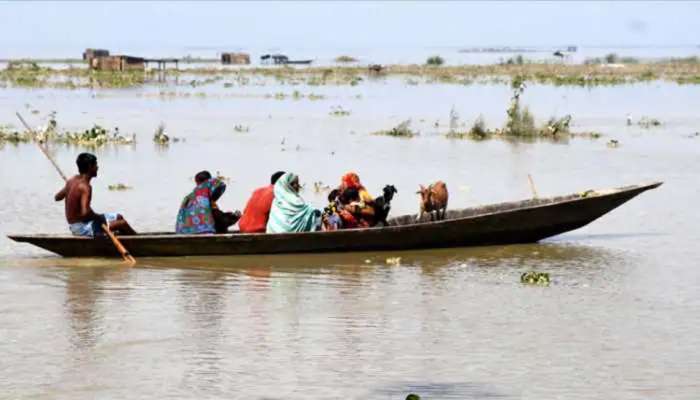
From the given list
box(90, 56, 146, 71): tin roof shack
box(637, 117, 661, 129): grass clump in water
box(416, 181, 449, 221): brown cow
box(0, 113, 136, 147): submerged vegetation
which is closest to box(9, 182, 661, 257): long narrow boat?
box(416, 181, 449, 221): brown cow

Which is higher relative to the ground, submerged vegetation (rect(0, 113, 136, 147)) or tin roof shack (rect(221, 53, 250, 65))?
tin roof shack (rect(221, 53, 250, 65))

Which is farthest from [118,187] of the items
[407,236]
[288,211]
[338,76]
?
[338,76]

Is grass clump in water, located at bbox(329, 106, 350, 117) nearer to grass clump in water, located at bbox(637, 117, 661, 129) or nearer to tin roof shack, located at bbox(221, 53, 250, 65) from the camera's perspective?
grass clump in water, located at bbox(637, 117, 661, 129)

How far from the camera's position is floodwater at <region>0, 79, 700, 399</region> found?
7734 mm

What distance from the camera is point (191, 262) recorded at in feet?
37.4

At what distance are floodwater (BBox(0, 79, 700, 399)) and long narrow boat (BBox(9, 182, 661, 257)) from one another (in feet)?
0.42

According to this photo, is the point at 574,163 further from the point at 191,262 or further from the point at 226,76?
the point at 226,76

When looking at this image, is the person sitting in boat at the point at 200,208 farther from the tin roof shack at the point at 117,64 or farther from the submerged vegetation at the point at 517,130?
the tin roof shack at the point at 117,64

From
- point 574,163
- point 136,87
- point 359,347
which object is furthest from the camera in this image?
point 136,87

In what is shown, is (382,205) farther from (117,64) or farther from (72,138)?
(117,64)

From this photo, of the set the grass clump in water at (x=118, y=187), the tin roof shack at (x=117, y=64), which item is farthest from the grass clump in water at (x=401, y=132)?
the tin roof shack at (x=117, y=64)

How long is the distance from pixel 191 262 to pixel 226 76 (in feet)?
142

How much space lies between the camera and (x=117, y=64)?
54.3m

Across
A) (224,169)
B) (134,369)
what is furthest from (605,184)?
(134,369)
